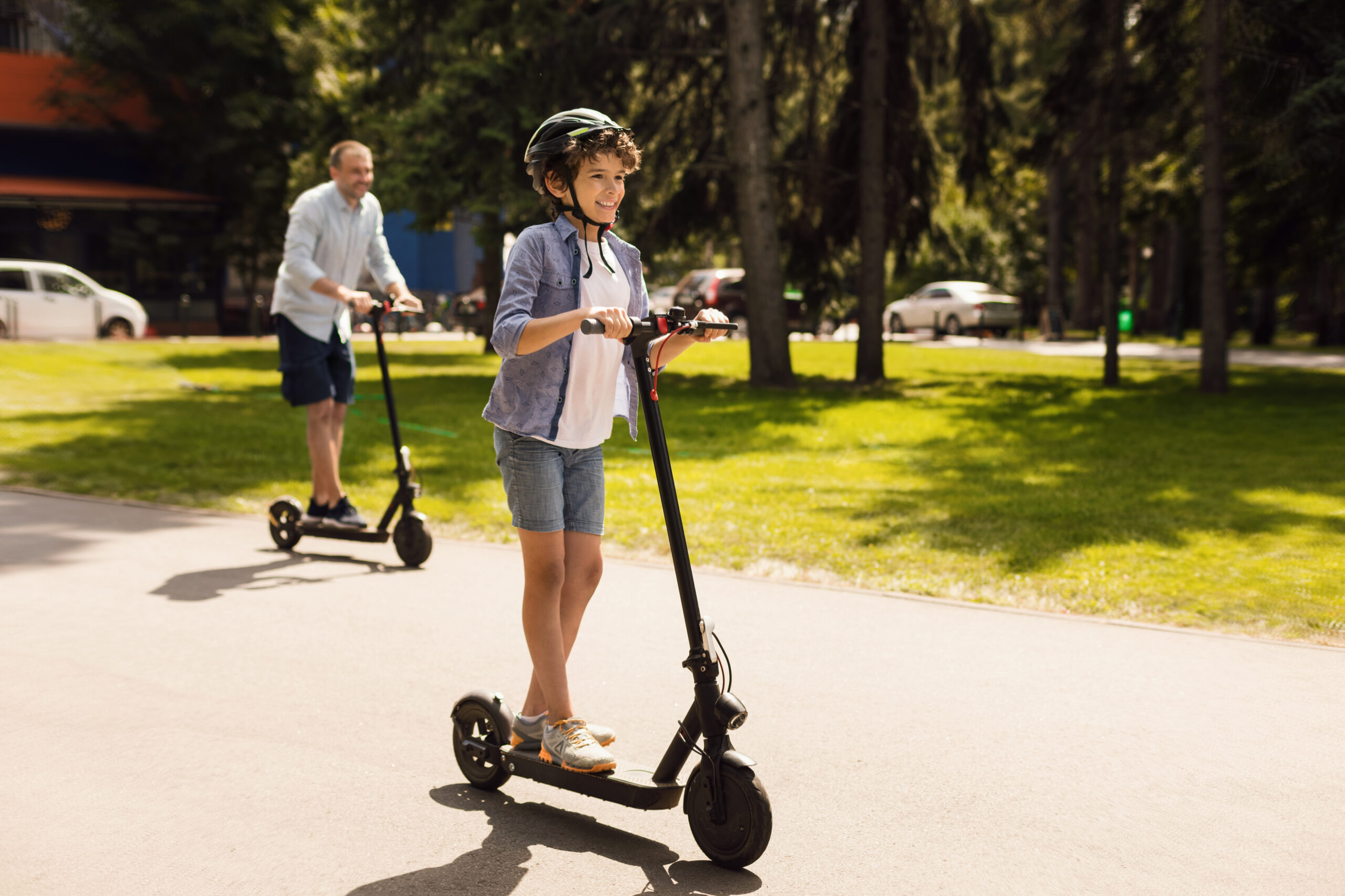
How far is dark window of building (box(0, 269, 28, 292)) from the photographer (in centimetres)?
2911

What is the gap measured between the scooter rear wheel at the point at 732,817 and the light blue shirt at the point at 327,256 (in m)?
4.49

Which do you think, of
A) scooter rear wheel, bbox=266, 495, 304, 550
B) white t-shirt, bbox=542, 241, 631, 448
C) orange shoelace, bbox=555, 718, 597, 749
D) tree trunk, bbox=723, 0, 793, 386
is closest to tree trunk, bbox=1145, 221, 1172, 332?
tree trunk, bbox=723, 0, 793, 386

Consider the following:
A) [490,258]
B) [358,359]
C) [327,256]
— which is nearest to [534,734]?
[327,256]

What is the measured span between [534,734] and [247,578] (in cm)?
345

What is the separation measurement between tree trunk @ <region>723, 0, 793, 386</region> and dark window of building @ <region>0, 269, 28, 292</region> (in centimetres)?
1829

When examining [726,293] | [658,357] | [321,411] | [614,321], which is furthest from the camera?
[726,293]

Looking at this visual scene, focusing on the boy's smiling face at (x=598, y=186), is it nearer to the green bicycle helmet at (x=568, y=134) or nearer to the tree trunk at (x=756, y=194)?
the green bicycle helmet at (x=568, y=134)

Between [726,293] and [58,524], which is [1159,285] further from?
[58,524]

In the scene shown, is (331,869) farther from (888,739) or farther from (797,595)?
(797,595)

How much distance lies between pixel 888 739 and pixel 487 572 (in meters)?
3.17

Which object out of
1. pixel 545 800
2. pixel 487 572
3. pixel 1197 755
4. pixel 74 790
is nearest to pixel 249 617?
pixel 487 572

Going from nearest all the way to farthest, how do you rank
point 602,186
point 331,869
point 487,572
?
point 331,869 → point 602,186 → point 487,572

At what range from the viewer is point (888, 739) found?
4477 mm

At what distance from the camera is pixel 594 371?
394 centimetres
